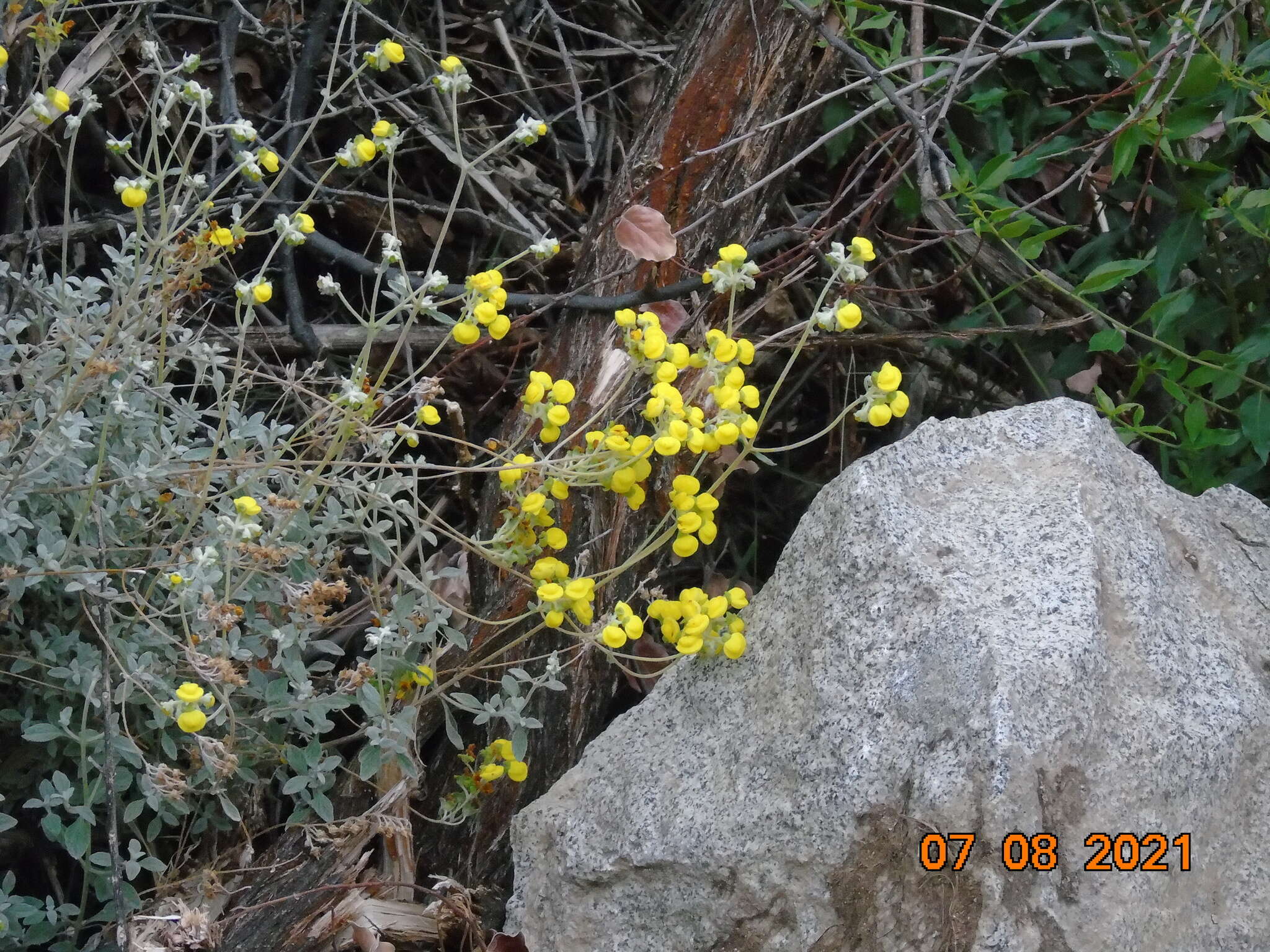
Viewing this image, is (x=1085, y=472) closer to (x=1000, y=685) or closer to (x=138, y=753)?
(x=1000, y=685)

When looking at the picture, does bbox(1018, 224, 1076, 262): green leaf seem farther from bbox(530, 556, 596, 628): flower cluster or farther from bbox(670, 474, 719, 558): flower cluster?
bbox(530, 556, 596, 628): flower cluster

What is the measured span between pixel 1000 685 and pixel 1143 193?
1.43 meters

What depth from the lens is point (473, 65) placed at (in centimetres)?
310

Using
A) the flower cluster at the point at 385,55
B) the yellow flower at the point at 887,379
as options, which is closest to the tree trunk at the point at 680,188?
the yellow flower at the point at 887,379

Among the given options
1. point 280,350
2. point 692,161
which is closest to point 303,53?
point 280,350

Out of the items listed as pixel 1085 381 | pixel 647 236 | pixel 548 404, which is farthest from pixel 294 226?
pixel 1085 381

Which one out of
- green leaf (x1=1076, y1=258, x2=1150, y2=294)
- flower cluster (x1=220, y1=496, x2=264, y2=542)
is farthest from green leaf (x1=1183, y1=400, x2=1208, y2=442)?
flower cluster (x1=220, y1=496, x2=264, y2=542)

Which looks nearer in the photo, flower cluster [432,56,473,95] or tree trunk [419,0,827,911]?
flower cluster [432,56,473,95]

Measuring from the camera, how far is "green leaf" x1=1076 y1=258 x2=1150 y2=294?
2232 mm

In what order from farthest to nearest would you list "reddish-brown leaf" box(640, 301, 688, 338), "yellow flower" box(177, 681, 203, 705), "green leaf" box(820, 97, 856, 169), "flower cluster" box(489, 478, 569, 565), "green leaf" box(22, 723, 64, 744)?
"green leaf" box(820, 97, 856, 169) → "reddish-brown leaf" box(640, 301, 688, 338) → "flower cluster" box(489, 478, 569, 565) → "green leaf" box(22, 723, 64, 744) → "yellow flower" box(177, 681, 203, 705)

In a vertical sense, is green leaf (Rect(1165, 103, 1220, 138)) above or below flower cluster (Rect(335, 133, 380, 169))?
below

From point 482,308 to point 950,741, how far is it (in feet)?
2.73

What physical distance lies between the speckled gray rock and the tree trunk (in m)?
0.41

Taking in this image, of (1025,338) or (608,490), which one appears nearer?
(608,490)
